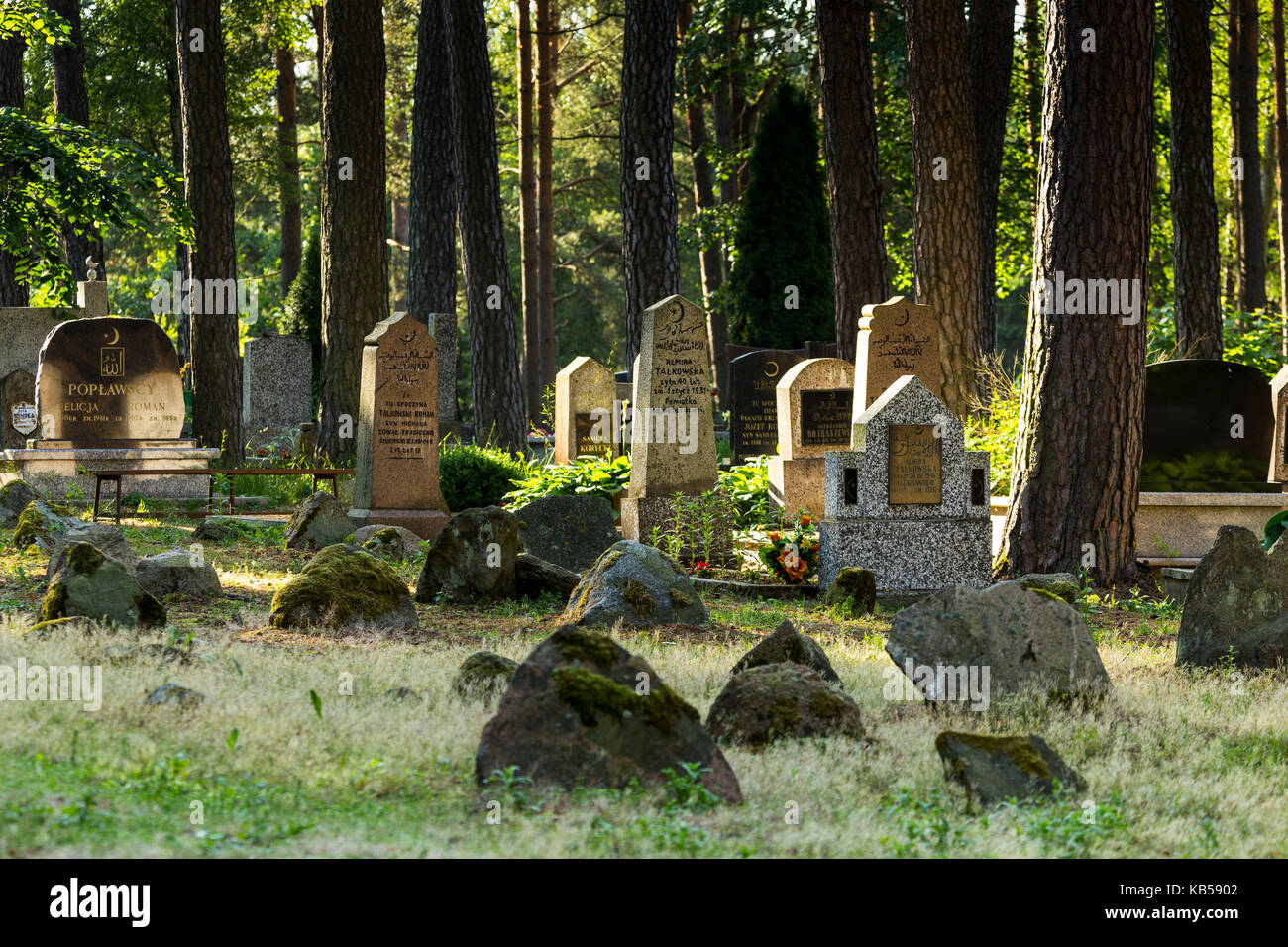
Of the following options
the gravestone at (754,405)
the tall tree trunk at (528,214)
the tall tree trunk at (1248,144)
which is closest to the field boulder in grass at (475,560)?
the gravestone at (754,405)

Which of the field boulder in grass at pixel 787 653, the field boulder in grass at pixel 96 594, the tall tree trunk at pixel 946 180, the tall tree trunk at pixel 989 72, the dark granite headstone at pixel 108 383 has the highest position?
the tall tree trunk at pixel 989 72

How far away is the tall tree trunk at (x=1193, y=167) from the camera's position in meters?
19.3

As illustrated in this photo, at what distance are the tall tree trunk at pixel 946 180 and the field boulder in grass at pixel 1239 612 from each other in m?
6.95

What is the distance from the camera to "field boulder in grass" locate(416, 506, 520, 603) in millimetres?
10406

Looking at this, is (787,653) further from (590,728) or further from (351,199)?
(351,199)

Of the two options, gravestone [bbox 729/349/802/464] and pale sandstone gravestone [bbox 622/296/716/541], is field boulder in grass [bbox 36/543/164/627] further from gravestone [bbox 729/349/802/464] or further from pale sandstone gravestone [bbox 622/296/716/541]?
gravestone [bbox 729/349/802/464]

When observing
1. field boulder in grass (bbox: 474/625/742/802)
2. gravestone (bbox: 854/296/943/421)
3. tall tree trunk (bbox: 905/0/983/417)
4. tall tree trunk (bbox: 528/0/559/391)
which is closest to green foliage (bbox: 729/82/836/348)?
tall tree trunk (bbox: 528/0/559/391)

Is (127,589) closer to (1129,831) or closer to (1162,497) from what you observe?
(1129,831)

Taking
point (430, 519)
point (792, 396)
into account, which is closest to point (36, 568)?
point (430, 519)

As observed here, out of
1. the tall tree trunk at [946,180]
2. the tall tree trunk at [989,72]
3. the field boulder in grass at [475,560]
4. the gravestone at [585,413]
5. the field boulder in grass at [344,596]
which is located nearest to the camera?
the field boulder in grass at [344,596]

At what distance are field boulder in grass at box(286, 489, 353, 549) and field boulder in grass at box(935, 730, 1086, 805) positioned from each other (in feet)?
27.3

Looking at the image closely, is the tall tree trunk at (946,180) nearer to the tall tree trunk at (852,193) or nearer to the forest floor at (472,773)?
the tall tree trunk at (852,193)

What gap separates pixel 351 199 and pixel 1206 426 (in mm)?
10230

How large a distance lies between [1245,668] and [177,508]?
39.2ft
